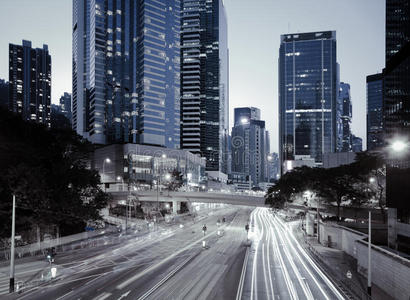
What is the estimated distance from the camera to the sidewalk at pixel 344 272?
2467cm

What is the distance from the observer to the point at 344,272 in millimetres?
32500

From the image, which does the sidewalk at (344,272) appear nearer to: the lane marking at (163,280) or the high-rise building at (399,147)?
the high-rise building at (399,147)

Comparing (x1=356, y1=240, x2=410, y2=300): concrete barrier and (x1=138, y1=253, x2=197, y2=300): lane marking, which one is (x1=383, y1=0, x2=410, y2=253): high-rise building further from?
(x1=138, y1=253, x2=197, y2=300): lane marking

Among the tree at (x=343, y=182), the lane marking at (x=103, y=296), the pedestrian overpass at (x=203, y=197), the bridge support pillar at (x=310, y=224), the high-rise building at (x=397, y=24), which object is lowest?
the bridge support pillar at (x=310, y=224)

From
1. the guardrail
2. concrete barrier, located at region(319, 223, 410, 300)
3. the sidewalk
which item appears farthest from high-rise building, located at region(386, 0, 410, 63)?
the guardrail

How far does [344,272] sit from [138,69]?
16213cm

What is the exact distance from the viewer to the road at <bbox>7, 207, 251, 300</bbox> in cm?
2375

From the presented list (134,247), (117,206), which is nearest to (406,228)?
(134,247)

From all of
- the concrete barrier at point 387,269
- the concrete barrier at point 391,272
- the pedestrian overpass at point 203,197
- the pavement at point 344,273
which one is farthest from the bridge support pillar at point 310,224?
the concrete barrier at point 391,272

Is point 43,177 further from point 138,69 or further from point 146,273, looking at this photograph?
point 138,69

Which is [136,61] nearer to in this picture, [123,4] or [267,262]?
[123,4]

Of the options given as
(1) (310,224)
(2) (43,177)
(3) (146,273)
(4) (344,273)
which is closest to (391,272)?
(4) (344,273)

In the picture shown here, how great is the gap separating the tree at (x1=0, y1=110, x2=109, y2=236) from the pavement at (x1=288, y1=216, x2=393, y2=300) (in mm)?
29384

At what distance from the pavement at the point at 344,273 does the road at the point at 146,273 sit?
8719 mm
